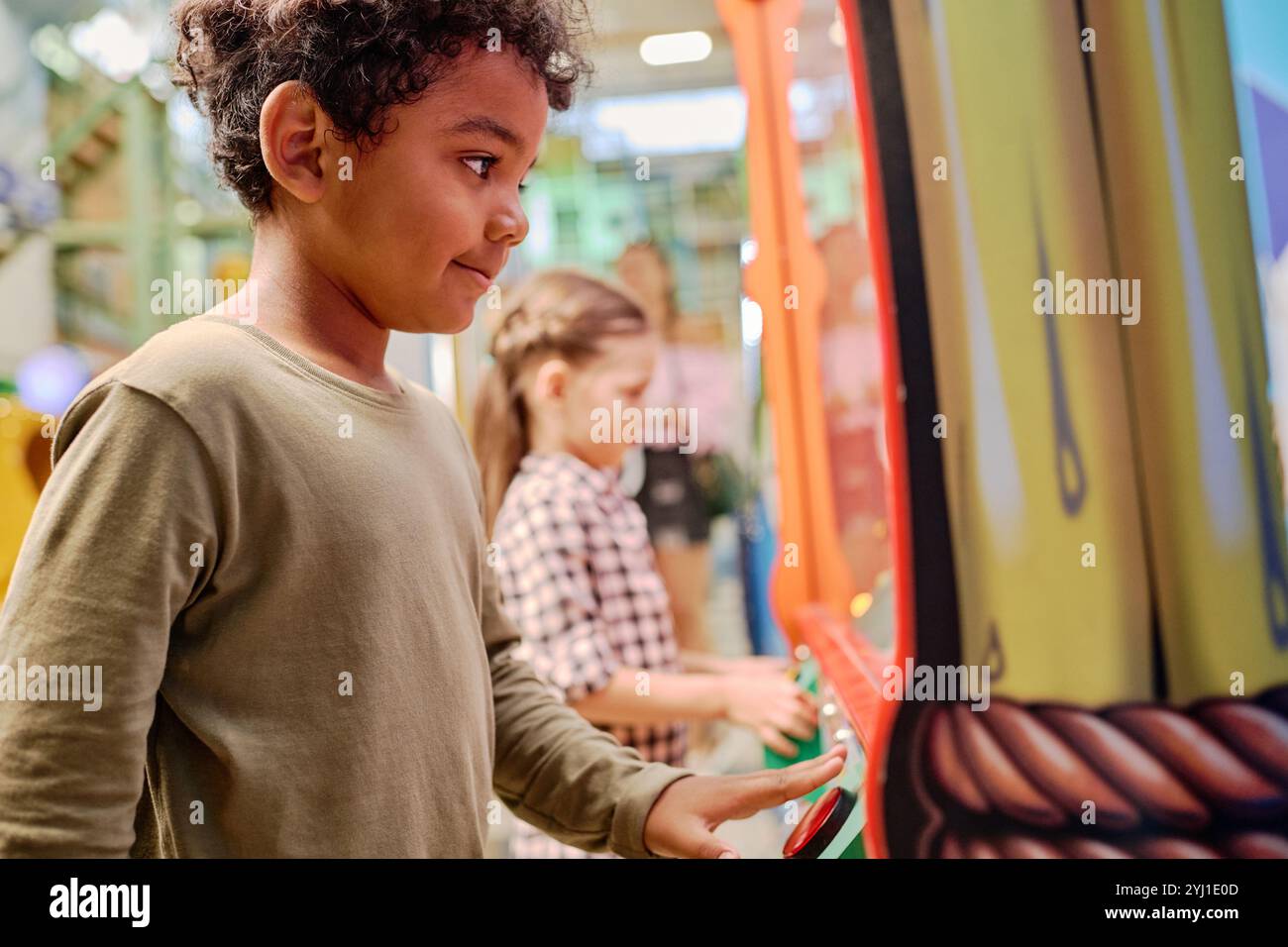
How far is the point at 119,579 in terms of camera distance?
505mm

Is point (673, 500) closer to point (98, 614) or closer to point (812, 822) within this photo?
point (812, 822)

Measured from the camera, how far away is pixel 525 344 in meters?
1.29

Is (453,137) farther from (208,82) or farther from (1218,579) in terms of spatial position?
(1218,579)

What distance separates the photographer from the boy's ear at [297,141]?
64 cm

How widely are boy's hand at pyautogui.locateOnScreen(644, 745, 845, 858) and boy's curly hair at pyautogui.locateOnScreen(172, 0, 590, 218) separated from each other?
1.64 feet

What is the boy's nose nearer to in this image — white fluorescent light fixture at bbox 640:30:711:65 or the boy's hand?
the boy's hand

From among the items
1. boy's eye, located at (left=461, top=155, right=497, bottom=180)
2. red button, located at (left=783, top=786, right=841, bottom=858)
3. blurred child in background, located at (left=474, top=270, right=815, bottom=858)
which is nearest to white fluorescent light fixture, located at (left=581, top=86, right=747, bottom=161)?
blurred child in background, located at (left=474, top=270, right=815, bottom=858)

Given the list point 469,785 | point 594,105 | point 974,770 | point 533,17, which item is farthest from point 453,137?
point 594,105

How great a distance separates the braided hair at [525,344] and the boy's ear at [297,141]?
0.63 metres

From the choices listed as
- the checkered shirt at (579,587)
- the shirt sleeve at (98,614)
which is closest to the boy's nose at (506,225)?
the shirt sleeve at (98,614)

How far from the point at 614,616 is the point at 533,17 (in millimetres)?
741

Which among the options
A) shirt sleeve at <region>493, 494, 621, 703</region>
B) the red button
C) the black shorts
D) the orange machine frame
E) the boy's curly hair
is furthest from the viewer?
the black shorts

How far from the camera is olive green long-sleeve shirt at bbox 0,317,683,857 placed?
502mm

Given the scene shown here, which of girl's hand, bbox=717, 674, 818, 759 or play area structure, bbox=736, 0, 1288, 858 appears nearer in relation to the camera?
play area structure, bbox=736, 0, 1288, 858
